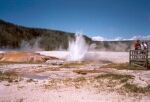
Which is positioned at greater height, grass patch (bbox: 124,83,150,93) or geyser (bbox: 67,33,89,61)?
geyser (bbox: 67,33,89,61)

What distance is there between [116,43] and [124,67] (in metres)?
58.5

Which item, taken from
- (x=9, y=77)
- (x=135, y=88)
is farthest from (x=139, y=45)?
(x=135, y=88)

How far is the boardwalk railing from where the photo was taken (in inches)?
914

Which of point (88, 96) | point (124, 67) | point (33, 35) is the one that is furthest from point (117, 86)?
point (33, 35)

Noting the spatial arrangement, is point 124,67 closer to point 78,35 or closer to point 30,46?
Result: point 78,35

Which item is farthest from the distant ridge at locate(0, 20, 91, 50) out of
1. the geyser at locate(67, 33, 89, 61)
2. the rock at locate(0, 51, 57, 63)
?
the rock at locate(0, 51, 57, 63)

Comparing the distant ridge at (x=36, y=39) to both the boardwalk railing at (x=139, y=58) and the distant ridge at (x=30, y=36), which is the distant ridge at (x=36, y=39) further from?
the boardwalk railing at (x=139, y=58)

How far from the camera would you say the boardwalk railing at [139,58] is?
2322cm

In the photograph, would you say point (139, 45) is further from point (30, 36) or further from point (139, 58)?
point (30, 36)

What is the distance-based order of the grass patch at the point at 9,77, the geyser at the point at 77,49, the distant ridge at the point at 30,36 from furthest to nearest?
the distant ridge at the point at 30,36
the geyser at the point at 77,49
the grass patch at the point at 9,77

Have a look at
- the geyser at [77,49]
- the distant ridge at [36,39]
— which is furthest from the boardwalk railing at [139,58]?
the distant ridge at [36,39]

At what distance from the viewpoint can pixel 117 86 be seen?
42.6 ft

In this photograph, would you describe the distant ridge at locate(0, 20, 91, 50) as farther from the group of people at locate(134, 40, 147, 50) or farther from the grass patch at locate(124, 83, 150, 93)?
the grass patch at locate(124, 83, 150, 93)

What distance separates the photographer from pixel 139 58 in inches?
933
